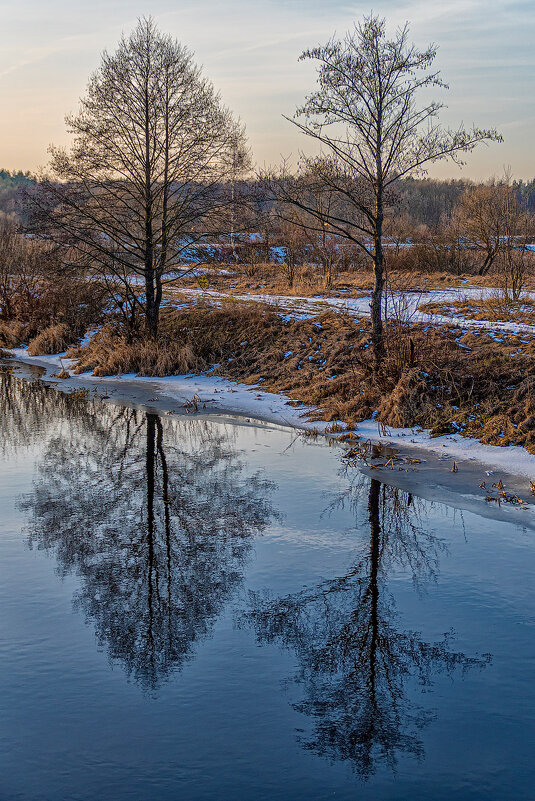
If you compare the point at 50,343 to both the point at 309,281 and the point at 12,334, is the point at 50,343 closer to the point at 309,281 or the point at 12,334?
the point at 12,334

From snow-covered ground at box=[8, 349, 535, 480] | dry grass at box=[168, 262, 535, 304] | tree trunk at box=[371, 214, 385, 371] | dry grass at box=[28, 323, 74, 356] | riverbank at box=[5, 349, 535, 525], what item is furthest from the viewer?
dry grass at box=[168, 262, 535, 304]

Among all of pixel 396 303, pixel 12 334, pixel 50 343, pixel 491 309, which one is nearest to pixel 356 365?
pixel 396 303

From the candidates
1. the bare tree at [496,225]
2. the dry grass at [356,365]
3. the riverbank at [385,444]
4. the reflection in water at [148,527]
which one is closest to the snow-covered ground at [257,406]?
the riverbank at [385,444]

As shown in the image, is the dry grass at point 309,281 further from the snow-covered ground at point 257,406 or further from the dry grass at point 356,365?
the snow-covered ground at point 257,406

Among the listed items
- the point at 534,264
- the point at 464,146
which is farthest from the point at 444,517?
the point at 534,264

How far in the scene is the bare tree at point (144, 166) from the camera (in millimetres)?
20531

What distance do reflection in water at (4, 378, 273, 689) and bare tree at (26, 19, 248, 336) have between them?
904cm

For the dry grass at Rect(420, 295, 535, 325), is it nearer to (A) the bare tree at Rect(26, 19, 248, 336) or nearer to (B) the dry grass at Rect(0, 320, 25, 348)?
(A) the bare tree at Rect(26, 19, 248, 336)

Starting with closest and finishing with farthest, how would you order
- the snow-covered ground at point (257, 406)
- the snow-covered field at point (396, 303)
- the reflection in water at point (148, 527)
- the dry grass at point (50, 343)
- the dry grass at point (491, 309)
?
the reflection in water at point (148, 527) → the snow-covered ground at point (257, 406) → the snow-covered field at point (396, 303) → the dry grass at point (491, 309) → the dry grass at point (50, 343)

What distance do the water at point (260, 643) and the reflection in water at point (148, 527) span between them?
32 millimetres

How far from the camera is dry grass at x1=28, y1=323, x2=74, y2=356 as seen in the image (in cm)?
2636

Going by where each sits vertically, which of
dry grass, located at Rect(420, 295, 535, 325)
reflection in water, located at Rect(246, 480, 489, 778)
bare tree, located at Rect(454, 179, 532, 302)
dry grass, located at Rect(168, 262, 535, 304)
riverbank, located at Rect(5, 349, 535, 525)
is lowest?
reflection in water, located at Rect(246, 480, 489, 778)

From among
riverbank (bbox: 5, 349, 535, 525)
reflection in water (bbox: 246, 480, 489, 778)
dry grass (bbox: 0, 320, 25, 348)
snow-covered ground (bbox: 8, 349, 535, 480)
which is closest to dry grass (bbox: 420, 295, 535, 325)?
snow-covered ground (bbox: 8, 349, 535, 480)

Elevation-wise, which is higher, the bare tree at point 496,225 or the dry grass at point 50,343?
the bare tree at point 496,225
